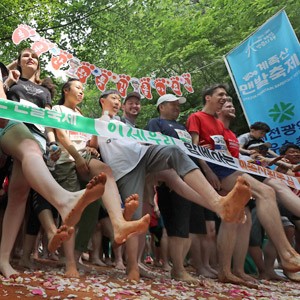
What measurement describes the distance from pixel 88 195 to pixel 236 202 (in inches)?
40.8

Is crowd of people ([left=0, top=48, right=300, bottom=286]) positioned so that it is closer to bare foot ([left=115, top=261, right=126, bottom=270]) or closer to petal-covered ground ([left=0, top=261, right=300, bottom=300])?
bare foot ([left=115, top=261, right=126, bottom=270])

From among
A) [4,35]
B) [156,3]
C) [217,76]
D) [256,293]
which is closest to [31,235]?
[256,293]

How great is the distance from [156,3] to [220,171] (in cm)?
1158

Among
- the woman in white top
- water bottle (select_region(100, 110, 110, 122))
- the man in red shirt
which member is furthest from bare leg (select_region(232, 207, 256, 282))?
water bottle (select_region(100, 110, 110, 122))

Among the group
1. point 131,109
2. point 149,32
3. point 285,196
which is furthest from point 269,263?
point 149,32

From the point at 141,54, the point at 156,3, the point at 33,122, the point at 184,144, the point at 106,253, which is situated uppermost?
the point at 156,3

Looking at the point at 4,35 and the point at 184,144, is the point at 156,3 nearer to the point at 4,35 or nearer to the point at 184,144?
the point at 4,35

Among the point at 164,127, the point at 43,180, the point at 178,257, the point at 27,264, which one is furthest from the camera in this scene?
the point at 164,127

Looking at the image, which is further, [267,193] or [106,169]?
[267,193]

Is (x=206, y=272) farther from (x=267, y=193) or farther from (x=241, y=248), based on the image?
(x=267, y=193)

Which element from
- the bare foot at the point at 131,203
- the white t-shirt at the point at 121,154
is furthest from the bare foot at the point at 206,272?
the bare foot at the point at 131,203

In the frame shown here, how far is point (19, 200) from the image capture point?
11.3 feet

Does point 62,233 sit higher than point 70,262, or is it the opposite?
point 62,233

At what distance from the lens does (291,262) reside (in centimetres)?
377
